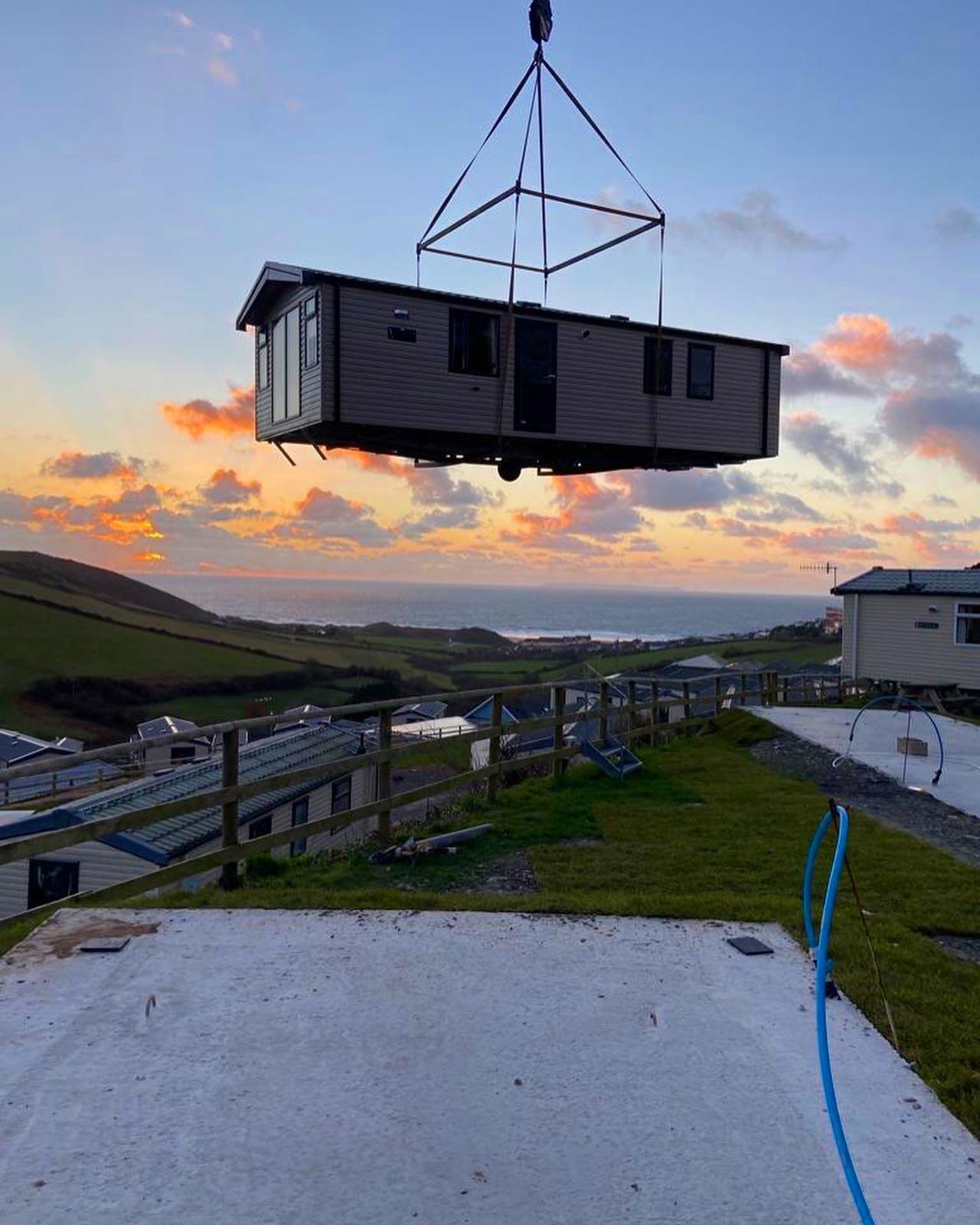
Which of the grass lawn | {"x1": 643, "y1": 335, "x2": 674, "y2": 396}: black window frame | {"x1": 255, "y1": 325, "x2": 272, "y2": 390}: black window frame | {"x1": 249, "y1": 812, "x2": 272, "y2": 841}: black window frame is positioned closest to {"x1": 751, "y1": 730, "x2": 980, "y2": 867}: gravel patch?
the grass lawn

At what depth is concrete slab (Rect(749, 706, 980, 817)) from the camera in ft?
34.2

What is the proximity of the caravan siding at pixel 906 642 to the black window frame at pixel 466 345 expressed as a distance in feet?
66.3

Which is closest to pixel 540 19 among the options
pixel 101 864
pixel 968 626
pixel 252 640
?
pixel 101 864

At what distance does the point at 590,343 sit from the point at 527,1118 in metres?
9.69

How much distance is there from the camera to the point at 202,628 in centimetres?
8438

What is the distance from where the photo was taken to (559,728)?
984 cm

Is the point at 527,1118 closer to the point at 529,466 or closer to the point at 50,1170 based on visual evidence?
the point at 50,1170

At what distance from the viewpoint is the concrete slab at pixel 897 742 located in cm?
1043

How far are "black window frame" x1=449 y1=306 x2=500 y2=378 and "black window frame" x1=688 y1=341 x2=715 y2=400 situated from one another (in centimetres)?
307

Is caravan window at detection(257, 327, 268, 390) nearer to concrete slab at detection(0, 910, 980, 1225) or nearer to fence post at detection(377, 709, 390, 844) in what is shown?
fence post at detection(377, 709, 390, 844)

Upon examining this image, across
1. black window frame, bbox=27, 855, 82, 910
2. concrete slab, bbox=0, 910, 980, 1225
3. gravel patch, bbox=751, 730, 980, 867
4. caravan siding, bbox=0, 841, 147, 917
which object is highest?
concrete slab, bbox=0, 910, 980, 1225

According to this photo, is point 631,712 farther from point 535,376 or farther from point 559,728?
point 535,376

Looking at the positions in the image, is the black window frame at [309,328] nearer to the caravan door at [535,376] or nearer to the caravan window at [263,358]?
the caravan window at [263,358]

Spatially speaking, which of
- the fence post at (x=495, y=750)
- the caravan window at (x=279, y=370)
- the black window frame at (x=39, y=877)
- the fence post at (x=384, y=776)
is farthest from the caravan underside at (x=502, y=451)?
the black window frame at (x=39, y=877)
